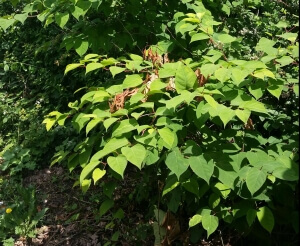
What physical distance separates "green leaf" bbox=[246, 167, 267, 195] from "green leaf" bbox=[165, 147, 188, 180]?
0.31 m

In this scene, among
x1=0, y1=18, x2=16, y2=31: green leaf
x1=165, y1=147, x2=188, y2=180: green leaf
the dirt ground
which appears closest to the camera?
x1=165, y1=147, x2=188, y2=180: green leaf

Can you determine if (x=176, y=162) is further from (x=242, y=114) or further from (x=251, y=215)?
A: (x=251, y=215)

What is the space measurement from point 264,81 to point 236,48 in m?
0.44

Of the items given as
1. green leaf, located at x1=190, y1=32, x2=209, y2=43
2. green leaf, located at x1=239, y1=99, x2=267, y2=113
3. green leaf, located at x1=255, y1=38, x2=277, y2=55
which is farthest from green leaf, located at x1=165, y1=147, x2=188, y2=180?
green leaf, located at x1=255, y1=38, x2=277, y2=55

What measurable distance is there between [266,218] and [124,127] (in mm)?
870

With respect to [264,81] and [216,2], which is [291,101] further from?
[216,2]

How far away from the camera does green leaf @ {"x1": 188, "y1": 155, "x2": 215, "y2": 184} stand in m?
1.83

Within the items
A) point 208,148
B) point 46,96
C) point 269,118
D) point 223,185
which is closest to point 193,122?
point 208,148

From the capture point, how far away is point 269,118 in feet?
7.79

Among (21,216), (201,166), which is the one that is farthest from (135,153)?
(21,216)

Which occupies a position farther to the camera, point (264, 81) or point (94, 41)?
point (94, 41)

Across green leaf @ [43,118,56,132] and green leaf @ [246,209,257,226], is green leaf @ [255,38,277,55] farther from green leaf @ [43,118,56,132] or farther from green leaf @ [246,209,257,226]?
green leaf @ [43,118,56,132]

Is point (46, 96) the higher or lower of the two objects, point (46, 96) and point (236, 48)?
the lower

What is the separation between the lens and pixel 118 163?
1.77 m
